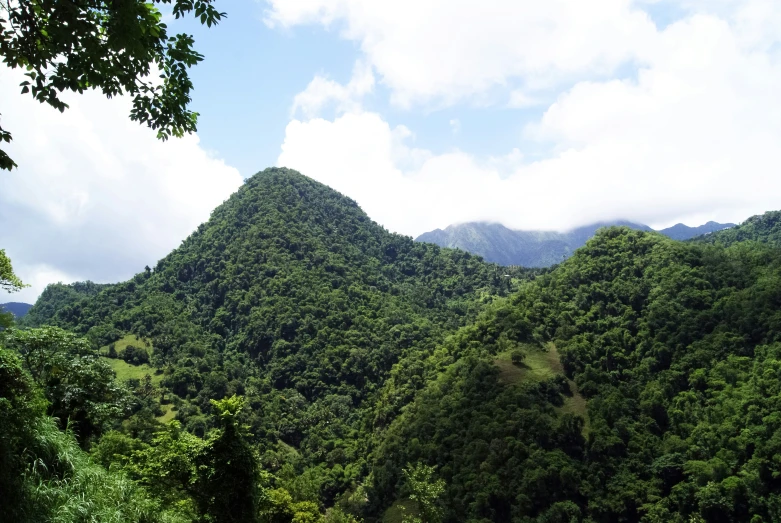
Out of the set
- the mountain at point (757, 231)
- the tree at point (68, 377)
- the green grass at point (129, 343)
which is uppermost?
the mountain at point (757, 231)

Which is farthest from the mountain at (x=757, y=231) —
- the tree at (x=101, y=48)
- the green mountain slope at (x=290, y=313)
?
the tree at (x=101, y=48)

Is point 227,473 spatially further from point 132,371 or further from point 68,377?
point 132,371

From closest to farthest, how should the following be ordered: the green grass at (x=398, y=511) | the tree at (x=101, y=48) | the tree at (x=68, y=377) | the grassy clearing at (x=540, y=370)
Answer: the tree at (x=101, y=48)
the tree at (x=68, y=377)
the green grass at (x=398, y=511)
the grassy clearing at (x=540, y=370)

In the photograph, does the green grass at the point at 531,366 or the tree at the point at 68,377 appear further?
the green grass at the point at 531,366

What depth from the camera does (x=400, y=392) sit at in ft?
307

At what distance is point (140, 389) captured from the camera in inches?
3489

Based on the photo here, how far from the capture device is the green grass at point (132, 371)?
3802 inches

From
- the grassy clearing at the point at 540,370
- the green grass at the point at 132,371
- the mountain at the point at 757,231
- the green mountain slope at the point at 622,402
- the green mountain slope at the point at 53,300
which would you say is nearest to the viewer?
the green mountain slope at the point at 622,402

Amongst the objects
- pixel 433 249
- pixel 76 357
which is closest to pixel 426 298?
pixel 433 249

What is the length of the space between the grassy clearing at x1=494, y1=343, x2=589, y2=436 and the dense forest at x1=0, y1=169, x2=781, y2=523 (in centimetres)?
41

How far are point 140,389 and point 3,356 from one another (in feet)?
273

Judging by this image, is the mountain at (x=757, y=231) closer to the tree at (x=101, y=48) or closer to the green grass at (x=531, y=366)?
the green grass at (x=531, y=366)

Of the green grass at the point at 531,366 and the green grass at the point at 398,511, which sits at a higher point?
the green grass at the point at 531,366

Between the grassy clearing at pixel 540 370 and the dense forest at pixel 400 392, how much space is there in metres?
0.41
